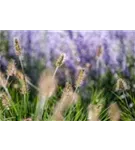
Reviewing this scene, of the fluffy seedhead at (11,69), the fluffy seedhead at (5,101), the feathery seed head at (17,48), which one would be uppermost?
the feathery seed head at (17,48)

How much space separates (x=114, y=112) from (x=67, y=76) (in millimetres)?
563

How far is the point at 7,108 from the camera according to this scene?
3.25m

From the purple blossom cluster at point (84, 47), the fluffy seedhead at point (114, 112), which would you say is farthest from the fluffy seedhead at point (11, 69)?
the fluffy seedhead at point (114, 112)

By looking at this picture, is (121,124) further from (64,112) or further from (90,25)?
(90,25)

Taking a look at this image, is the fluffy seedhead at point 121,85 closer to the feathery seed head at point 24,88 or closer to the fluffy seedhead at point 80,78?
the fluffy seedhead at point 80,78

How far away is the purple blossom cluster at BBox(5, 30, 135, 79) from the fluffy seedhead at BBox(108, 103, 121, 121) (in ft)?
1.10

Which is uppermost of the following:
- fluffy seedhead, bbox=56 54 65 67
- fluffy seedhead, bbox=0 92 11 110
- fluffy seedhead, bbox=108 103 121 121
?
fluffy seedhead, bbox=56 54 65 67

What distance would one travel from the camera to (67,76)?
128 inches

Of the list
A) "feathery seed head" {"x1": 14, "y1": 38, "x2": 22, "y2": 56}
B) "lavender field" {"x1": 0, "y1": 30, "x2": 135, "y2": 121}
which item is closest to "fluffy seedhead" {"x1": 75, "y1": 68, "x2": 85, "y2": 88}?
"lavender field" {"x1": 0, "y1": 30, "x2": 135, "y2": 121}

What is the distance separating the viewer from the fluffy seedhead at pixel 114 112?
Result: 322 cm

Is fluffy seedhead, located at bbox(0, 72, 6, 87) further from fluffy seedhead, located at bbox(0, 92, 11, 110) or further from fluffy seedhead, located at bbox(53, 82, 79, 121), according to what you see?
fluffy seedhead, located at bbox(53, 82, 79, 121)

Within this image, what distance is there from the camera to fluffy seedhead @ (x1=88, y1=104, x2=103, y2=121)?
3219mm

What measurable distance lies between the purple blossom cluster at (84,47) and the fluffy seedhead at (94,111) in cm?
33
